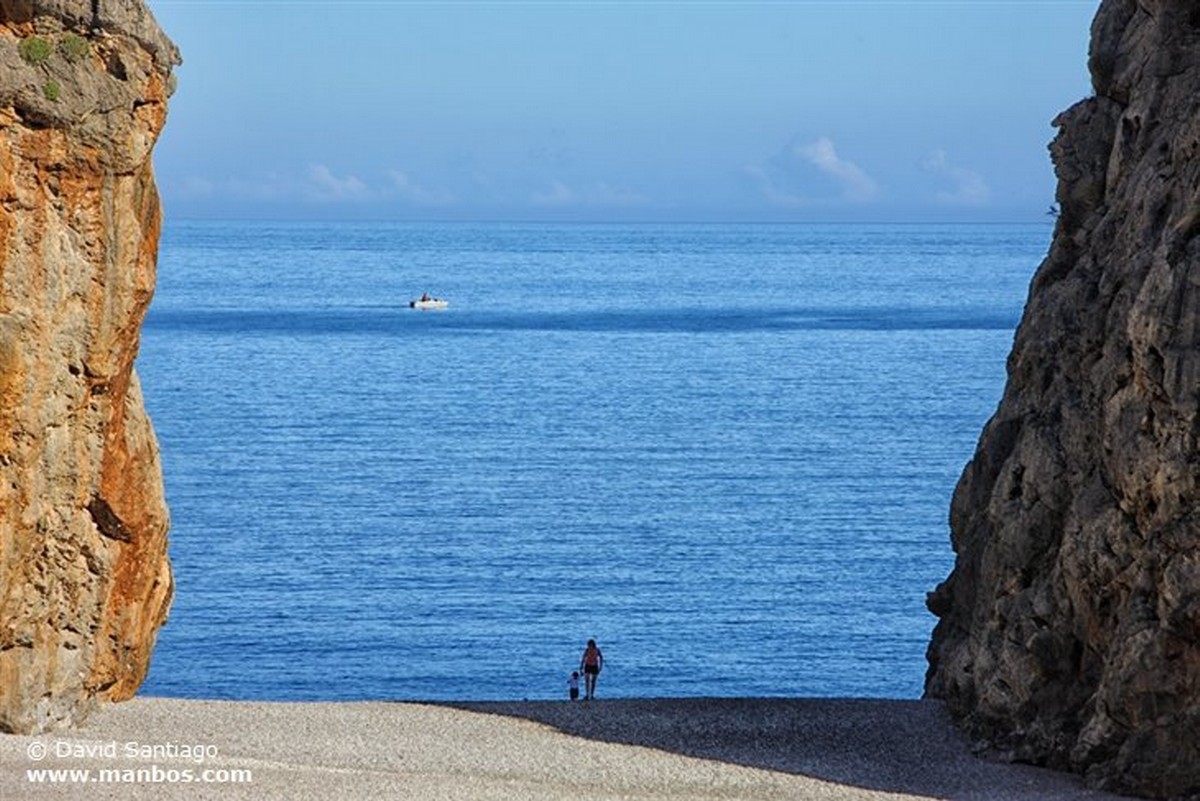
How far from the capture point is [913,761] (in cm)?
3966

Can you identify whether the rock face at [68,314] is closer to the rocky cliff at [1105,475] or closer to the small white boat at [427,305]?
the rocky cliff at [1105,475]

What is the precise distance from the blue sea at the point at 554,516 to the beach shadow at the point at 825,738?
12.7 meters

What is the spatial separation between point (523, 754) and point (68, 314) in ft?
39.7

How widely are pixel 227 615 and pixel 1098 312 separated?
3321 centimetres

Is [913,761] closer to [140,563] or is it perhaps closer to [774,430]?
[140,563]

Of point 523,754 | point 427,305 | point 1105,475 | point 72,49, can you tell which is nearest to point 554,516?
point 523,754

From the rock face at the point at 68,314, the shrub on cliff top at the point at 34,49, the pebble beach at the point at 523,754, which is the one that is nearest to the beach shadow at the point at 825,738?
the pebble beach at the point at 523,754

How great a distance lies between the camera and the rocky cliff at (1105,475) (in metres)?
35.4

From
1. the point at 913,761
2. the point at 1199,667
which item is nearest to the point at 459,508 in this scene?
the point at 913,761

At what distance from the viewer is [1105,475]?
38.1m

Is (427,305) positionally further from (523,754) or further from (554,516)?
(523,754)

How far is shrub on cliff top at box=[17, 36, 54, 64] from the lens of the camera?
36125 mm

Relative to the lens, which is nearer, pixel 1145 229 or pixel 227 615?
pixel 1145 229

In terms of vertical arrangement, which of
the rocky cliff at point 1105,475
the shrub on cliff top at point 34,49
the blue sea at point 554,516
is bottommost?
the blue sea at point 554,516
